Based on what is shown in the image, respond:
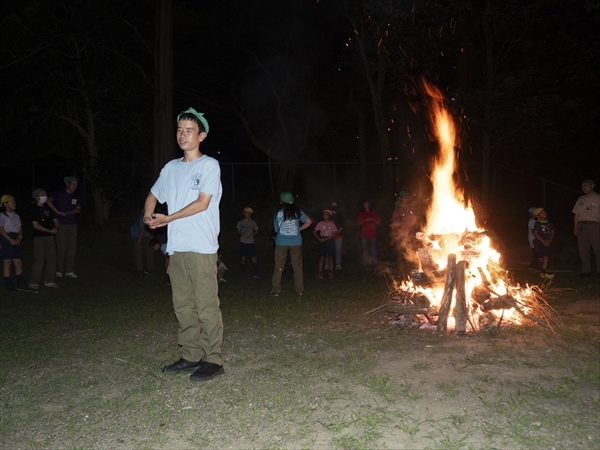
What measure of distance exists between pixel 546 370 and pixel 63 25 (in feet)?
61.4

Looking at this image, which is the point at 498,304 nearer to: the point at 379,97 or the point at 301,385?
the point at 301,385

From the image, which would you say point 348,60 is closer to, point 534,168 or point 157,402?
point 534,168

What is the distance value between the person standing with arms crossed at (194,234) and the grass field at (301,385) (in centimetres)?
51

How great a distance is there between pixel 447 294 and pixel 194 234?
3.89 m

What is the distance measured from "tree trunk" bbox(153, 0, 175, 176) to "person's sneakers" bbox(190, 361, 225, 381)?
10.4 m

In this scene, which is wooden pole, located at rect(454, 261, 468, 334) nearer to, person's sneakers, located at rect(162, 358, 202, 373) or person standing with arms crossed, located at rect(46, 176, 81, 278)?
person's sneakers, located at rect(162, 358, 202, 373)

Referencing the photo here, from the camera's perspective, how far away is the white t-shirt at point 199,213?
5.64 m

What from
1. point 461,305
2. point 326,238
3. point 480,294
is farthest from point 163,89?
point 461,305

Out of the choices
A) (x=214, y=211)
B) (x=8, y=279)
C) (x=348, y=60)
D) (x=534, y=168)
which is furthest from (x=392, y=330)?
(x=534, y=168)

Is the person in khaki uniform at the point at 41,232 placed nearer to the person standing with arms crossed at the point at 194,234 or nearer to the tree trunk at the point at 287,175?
the person standing with arms crossed at the point at 194,234

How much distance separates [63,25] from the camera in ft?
66.0

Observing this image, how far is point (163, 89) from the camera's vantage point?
1570 cm

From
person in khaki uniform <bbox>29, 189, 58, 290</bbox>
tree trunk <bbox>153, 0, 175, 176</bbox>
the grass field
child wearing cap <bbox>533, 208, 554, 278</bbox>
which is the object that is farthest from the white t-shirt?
child wearing cap <bbox>533, 208, 554, 278</bbox>

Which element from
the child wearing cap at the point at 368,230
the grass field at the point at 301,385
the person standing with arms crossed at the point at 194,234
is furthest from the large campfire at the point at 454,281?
the child wearing cap at the point at 368,230
